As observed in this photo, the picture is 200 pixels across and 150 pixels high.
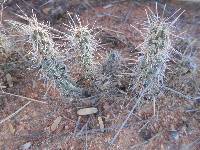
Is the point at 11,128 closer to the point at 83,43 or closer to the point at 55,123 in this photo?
the point at 55,123

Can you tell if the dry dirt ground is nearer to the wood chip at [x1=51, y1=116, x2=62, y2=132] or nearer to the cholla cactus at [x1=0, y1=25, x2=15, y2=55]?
the wood chip at [x1=51, y1=116, x2=62, y2=132]

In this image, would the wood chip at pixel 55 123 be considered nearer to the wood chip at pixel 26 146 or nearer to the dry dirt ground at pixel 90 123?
the dry dirt ground at pixel 90 123

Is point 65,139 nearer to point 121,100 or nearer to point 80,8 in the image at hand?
point 121,100

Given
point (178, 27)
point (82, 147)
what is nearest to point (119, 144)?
point (82, 147)

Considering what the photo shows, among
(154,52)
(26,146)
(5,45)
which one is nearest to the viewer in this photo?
(154,52)

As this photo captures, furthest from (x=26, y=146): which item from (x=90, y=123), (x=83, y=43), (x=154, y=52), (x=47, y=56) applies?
(x=154, y=52)

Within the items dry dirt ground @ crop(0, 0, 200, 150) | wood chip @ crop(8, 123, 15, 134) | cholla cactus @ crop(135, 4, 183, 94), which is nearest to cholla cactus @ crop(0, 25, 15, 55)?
dry dirt ground @ crop(0, 0, 200, 150)

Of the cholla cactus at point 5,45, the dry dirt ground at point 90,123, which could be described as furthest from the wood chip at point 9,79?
the cholla cactus at point 5,45
